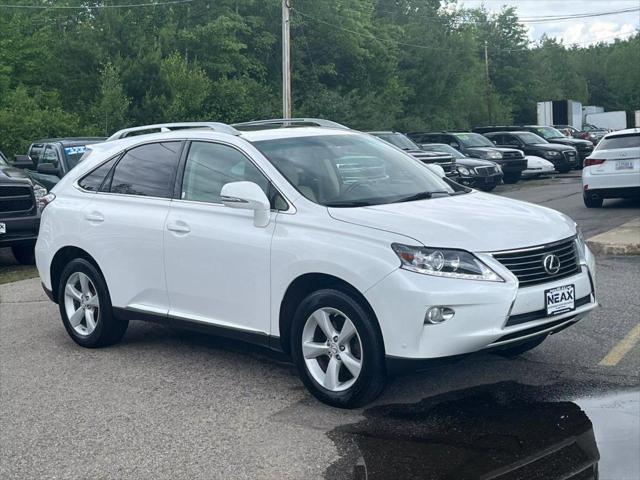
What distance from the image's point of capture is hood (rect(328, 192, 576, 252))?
5172 mm

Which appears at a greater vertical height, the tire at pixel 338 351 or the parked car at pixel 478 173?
the tire at pixel 338 351

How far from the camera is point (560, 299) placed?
17.6ft

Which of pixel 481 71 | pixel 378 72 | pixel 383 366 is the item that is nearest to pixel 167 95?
pixel 378 72

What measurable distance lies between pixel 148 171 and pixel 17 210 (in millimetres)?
6209

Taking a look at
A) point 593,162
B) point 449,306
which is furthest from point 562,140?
point 449,306

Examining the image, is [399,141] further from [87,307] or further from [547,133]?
[87,307]

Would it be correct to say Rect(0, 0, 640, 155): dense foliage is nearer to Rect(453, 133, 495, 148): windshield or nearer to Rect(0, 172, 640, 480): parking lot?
Rect(453, 133, 495, 148): windshield

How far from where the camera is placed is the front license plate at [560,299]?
17.4ft

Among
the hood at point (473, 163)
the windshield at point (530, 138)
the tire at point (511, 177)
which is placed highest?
the windshield at point (530, 138)

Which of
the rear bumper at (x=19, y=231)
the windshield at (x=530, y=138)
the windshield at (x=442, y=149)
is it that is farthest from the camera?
Result: the windshield at (x=530, y=138)

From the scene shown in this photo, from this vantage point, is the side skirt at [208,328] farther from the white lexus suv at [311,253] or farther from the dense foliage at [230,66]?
the dense foliage at [230,66]

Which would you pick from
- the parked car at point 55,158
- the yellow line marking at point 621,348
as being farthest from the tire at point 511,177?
the yellow line marking at point 621,348

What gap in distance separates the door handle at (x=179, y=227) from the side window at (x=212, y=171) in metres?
0.21

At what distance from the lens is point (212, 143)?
648cm
